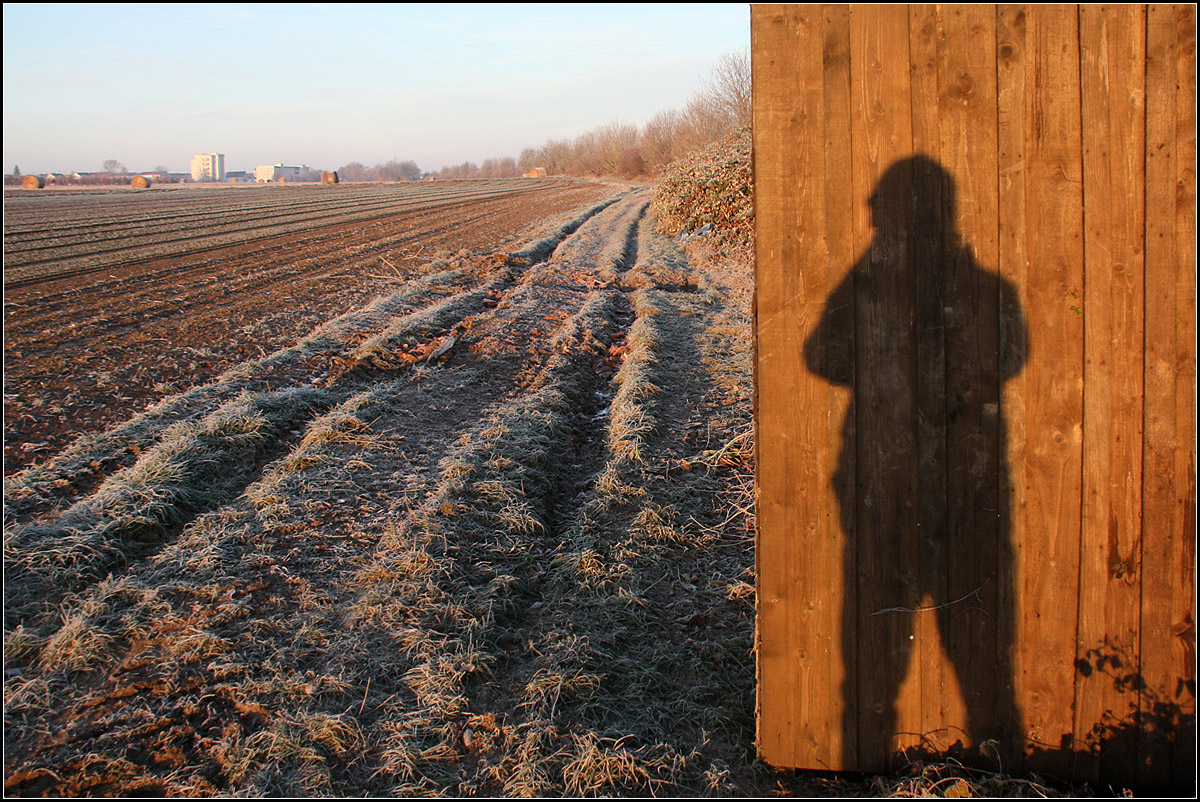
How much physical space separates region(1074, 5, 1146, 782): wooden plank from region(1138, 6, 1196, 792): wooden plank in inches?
1.3

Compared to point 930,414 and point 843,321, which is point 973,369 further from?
point 843,321

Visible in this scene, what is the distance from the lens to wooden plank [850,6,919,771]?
223 centimetres

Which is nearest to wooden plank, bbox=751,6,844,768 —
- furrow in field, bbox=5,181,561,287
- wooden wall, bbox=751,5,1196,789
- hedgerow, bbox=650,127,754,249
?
wooden wall, bbox=751,5,1196,789

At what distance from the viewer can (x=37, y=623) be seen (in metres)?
3.17

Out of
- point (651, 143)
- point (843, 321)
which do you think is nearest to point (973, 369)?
point (843, 321)

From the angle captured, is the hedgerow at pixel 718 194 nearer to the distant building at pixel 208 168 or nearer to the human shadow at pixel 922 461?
the human shadow at pixel 922 461

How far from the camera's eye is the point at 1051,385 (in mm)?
2242

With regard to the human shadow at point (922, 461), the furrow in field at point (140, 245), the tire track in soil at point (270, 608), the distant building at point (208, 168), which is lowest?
the tire track in soil at point (270, 608)

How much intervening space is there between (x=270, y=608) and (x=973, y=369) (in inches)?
132

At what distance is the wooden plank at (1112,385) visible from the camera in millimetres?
2178

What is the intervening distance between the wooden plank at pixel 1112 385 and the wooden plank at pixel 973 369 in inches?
10.4

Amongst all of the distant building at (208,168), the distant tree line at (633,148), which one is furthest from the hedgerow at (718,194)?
the distant building at (208,168)

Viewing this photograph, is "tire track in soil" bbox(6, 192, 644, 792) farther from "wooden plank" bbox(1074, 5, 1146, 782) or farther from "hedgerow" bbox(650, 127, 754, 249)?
"hedgerow" bbox(650, 127, 754, 249)

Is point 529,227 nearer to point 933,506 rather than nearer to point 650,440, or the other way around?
point 650,440
